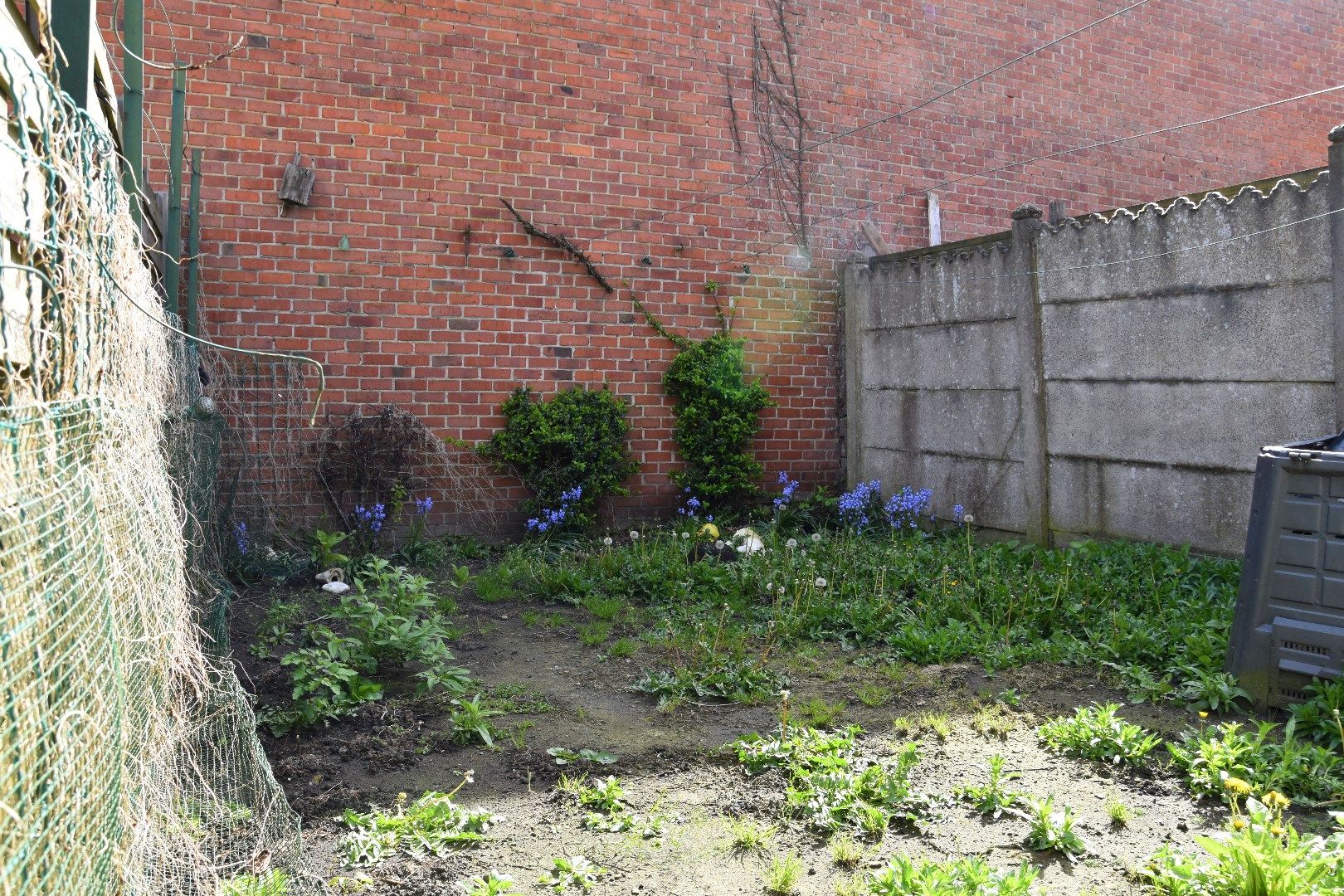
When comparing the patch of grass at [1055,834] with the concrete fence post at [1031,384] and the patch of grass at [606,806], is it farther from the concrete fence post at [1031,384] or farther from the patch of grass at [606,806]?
the concrete fence post at [1031,384]

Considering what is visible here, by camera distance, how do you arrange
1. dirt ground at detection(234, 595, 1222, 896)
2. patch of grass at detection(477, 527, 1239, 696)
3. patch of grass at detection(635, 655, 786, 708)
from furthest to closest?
patch of grass at detection(477, 527, 1239, 696) → patch of grass at detection(635, 655, 786, 708) → dirt ground at detection(234, 595, 1222, 896)

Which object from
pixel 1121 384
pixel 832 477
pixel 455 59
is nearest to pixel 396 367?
pixel 455 59

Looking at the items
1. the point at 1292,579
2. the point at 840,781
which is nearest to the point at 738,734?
the point at 840,781

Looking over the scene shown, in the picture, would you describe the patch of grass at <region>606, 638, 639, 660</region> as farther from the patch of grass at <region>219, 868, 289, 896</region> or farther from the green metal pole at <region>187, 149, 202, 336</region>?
the green metal pole at <region>187, 149, 202, 336</region>

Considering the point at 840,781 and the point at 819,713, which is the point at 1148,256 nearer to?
the point at 819,713

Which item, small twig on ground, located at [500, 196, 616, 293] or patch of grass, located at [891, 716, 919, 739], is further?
small twig on ground, located at [500, 196, 616, 293]

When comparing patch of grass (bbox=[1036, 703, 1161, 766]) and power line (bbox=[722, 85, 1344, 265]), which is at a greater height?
power line (bbox=[722, 85, 1344, 265])

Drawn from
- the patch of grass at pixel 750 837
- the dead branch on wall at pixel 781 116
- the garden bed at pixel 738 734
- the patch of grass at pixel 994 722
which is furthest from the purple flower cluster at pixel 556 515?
the patch of grass at pixel 750 837

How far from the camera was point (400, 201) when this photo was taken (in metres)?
6.96

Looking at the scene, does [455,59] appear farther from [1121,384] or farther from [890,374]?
[1121,384]

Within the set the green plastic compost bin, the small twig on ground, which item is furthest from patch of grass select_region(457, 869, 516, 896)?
the small twig on ground

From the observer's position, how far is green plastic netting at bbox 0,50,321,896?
1521mm

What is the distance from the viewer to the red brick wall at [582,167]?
21.9 feet

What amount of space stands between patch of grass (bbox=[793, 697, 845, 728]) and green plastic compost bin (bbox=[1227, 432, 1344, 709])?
1.45 metres
